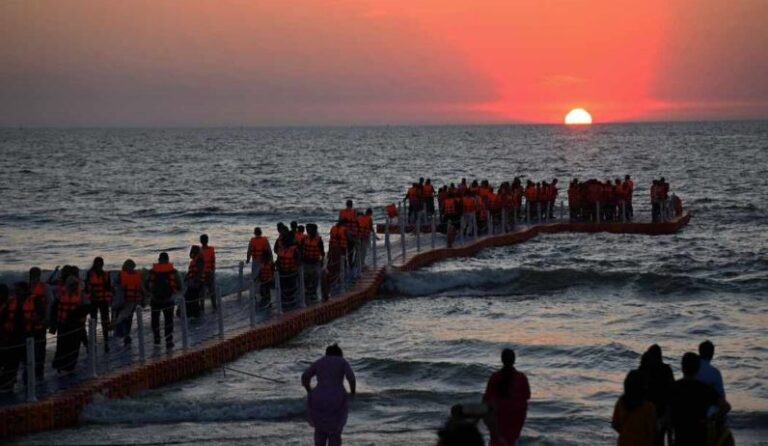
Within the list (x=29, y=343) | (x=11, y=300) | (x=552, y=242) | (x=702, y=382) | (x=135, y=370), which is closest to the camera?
(x=702, y=382)

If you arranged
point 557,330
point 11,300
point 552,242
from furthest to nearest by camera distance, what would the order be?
point 552,242, point 557,330, point 11,300

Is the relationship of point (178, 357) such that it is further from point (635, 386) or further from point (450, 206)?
point (450, 206)

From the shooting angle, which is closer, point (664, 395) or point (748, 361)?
point (664, 395)

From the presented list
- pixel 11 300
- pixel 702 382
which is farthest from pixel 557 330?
pixel 702 382

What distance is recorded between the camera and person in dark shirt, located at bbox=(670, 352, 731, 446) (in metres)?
9.64

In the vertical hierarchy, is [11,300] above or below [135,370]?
above

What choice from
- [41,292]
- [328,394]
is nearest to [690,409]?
[328,394]

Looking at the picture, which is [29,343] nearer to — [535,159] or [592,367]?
[592,367]

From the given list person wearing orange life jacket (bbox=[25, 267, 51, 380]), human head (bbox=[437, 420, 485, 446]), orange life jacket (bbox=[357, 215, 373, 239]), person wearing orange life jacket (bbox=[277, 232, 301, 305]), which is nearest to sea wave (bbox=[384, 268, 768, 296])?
orange life jacket (bbox=[357, 215, 373, 239])

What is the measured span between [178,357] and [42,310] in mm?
2569

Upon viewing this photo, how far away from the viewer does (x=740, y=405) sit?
16.0 m

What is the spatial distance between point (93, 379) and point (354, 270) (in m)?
10.9

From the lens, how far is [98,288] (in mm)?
16984

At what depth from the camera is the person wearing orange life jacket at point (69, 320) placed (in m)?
15.3
